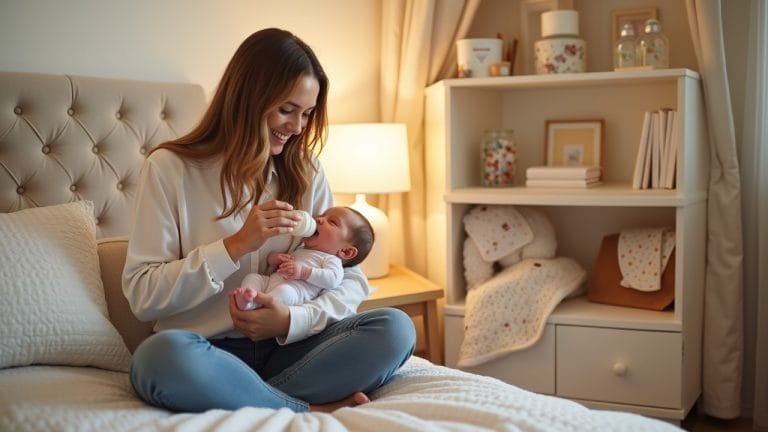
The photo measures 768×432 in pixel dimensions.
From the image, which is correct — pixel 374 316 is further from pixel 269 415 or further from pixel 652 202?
pixel 652 202

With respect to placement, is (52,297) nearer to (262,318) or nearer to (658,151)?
(262,318)

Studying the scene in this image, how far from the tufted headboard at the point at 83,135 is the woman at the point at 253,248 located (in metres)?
0.51

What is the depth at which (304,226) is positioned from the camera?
160cm

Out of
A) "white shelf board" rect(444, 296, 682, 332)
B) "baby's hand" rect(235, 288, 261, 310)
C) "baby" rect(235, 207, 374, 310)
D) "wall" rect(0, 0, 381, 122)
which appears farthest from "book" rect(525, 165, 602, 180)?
"baby's hand" rect(235, 288, 261, 310)

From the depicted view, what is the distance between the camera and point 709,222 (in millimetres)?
2383

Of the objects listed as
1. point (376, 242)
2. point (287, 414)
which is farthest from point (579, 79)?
point (287, 414)

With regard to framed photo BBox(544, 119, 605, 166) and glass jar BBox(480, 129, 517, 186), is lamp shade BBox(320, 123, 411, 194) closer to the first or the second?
glass jar BBox(480, 129, 517, 186)

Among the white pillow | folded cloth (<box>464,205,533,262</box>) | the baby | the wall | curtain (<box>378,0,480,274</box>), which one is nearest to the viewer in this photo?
the white pillow

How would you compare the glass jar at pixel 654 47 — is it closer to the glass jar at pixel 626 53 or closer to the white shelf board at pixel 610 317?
the glass jar at pixel 626 53

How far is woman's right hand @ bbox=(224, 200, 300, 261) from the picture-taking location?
1.50 metres

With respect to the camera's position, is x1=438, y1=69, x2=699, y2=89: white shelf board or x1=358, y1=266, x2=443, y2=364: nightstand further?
x1=358, y1=266, x2=443, y2=364: nightstand

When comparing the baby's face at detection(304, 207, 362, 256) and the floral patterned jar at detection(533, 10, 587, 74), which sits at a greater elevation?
the floral patterned jar at detection(533, 10, 587, 74)

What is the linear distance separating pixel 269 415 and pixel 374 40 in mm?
1794

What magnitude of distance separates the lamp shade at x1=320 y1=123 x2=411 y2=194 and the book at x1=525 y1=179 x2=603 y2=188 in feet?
1.45
